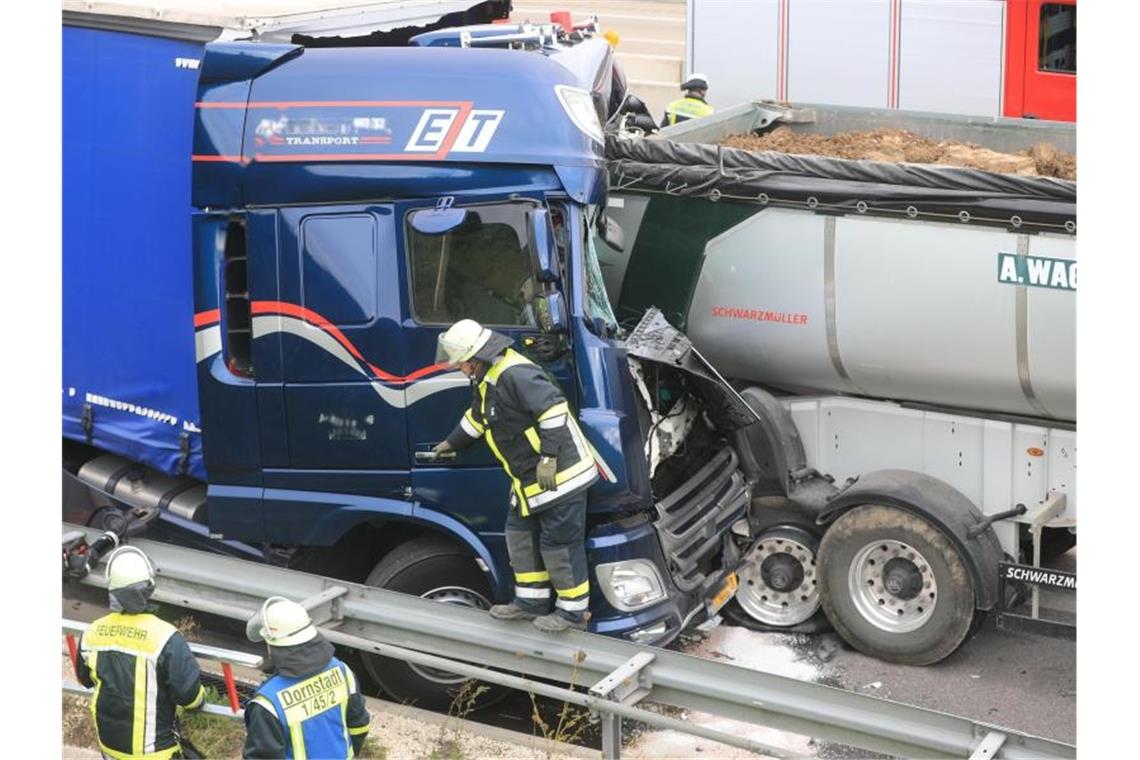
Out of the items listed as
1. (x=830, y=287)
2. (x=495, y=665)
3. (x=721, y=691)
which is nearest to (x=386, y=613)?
(x=495, y=665)

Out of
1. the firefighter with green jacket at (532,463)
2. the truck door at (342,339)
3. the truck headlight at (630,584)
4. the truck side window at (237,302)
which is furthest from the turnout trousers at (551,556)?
the truck side window at (237,302)

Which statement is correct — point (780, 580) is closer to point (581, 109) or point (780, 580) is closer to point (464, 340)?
point (464, 340)

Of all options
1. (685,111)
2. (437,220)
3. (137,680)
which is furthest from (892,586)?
(685,111)

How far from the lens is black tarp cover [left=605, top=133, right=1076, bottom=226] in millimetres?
8039

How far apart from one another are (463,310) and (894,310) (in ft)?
7.70

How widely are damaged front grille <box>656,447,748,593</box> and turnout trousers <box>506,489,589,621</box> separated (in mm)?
575

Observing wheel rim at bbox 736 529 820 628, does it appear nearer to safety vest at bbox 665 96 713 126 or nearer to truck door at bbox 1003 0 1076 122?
safety vest at bbox 665 96 713 126

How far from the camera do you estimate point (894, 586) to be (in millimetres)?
8523

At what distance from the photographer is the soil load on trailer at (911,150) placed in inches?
366

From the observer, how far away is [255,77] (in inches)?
296

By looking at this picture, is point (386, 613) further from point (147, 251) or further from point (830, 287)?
point (830, 287)

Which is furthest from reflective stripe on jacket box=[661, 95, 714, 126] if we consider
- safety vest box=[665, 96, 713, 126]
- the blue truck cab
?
the blue truck cab

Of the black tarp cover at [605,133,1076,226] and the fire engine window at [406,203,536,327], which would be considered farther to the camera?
the black tarp cover at [605,133,1076,226]

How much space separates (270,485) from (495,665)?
1442 millimetres
